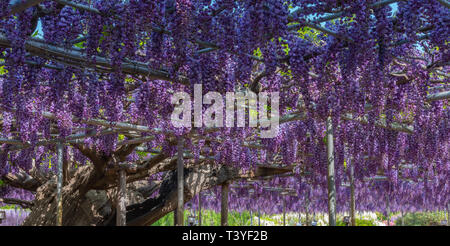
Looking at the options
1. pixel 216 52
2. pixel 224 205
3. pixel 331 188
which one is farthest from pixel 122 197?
pixel 216 52

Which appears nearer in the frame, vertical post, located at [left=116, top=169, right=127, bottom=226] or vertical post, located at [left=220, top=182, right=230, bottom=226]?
vertical post, located at [left=116, top=169, right=127, bottom=226]

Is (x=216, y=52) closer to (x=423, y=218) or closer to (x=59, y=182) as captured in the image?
(x=59, y=182)

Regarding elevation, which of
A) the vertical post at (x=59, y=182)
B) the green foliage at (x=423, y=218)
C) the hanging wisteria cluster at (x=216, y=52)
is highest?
the hanging wisteria cluster at (x=216, y=52)

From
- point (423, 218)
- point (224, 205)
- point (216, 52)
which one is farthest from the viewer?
point (423, 218)

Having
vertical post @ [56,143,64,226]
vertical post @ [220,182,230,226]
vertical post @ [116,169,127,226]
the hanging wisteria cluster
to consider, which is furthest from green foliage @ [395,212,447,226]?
the hanging wisteria cluster

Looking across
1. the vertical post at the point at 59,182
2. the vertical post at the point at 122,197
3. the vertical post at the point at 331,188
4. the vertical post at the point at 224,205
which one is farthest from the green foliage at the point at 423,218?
the vertical post at the point at 331,188

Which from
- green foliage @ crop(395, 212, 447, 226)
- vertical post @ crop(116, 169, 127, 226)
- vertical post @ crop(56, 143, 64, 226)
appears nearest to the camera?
vertical post @ crop(56, 143, 64, 226)

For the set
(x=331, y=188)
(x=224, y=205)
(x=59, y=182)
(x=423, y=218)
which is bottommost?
(x=423, y=218)

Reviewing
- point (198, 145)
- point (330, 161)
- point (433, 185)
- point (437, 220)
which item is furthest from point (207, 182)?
point (437, 220)

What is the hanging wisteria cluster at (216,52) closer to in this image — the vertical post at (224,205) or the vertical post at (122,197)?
the vertical post at (122,197)

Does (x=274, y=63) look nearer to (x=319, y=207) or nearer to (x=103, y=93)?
(x=103, y=93)

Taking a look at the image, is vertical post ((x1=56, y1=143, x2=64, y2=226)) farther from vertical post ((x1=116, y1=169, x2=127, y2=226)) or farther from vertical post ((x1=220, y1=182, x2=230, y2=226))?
vertical post ((x1=220, y1=182, x2=230, y2=226))

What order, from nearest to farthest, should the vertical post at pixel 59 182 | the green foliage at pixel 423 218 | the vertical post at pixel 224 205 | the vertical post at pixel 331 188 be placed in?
the vertical post at pixel 331 188
the vertical post at pixel 59 182
the vertical post at pixel 224 205
the green foliage at pixel 423 218

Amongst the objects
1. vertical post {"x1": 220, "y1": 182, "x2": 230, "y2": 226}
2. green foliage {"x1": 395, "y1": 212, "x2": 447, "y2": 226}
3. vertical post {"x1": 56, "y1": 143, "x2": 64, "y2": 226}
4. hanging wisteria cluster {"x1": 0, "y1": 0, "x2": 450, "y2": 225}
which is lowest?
green foliage {"x1": 395, "y1": 212, "x2": 447, "y2": 226}
